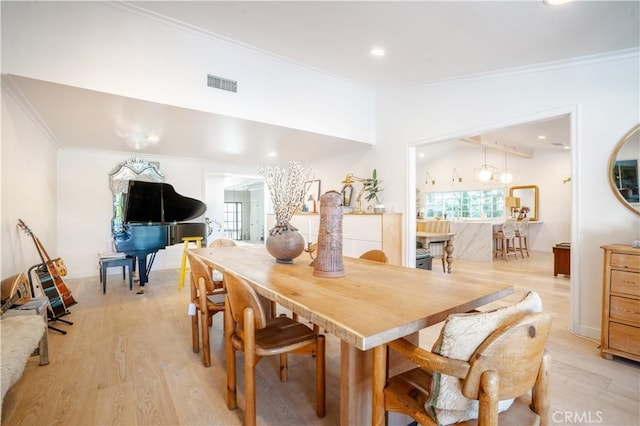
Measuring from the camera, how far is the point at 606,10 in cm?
223

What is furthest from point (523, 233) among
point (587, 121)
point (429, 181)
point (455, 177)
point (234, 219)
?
point (234, 219)

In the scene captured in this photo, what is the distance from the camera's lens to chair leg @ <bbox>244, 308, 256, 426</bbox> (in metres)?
1.45

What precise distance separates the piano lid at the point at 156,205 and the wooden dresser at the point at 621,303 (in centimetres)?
540

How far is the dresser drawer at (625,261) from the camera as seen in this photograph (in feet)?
7.37

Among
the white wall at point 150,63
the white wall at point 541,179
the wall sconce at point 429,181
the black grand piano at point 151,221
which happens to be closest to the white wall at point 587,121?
the white wall at point 150,63

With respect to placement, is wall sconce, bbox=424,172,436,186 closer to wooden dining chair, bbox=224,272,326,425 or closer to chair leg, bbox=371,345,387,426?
wooden dining chair, bbox=224,272,326,425

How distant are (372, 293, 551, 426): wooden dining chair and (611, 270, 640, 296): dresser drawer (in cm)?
194

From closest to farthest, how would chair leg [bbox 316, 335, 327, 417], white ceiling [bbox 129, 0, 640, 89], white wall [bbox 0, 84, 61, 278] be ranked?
chair leg [bbox 316, 335, 327, 417], white ceiling [bbox 129, 0, 640, 89], white wall [bbox 0, 84, 61, 278]

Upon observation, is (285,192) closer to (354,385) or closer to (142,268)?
(354,385)

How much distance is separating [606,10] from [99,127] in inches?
212

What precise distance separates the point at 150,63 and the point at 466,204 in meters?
9.69

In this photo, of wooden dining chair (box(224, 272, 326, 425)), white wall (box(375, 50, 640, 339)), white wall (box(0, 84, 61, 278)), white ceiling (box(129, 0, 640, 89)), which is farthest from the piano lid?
white wall (box(375, 50, 640, 339))

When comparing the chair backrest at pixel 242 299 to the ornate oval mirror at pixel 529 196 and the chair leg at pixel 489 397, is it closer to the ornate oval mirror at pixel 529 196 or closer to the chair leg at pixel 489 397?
the chair leg at pixel 489 397

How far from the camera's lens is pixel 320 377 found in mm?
1687
